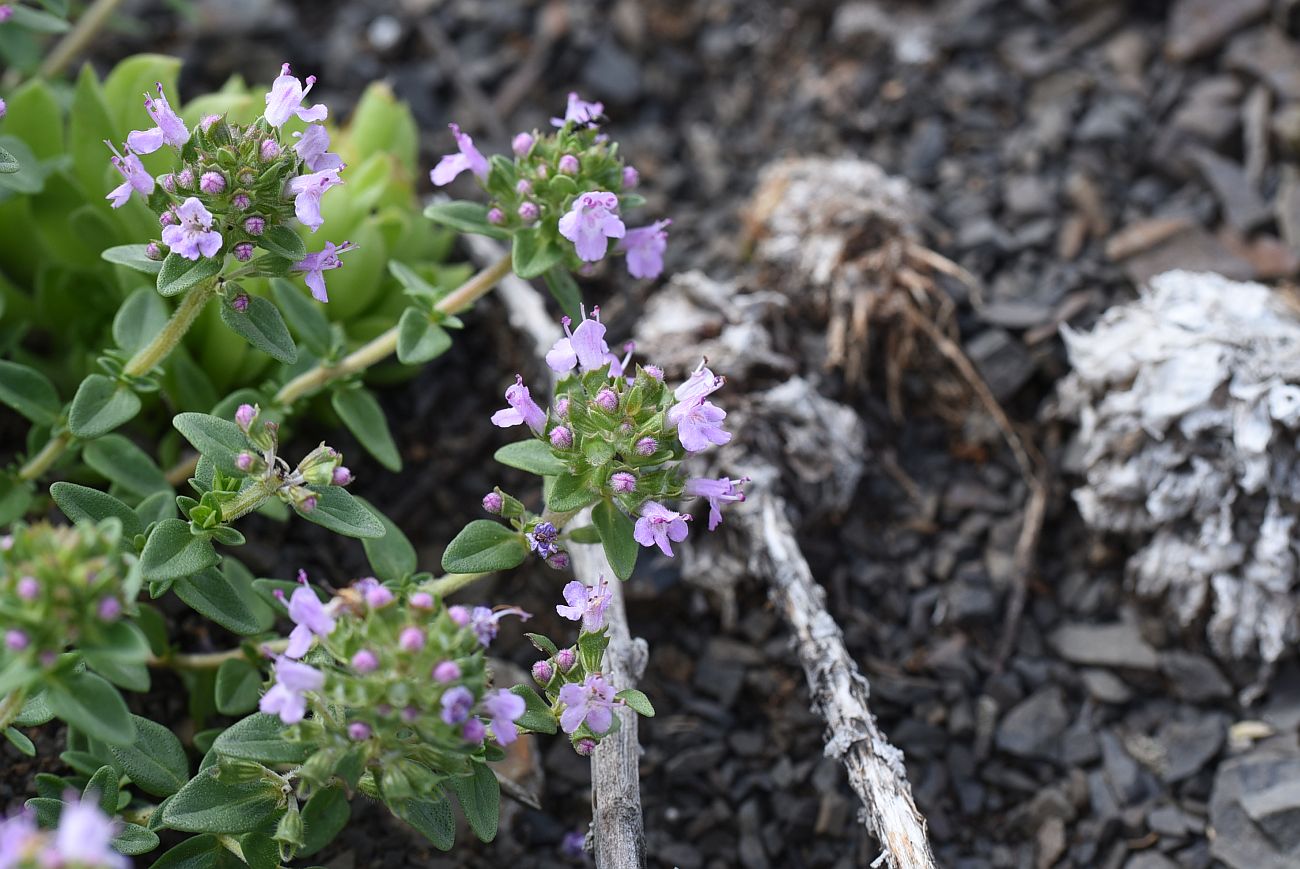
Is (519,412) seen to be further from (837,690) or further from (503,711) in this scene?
(837,690)

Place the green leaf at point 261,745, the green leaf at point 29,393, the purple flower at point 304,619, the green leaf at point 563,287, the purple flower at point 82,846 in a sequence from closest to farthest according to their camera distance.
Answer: the purple flower at point 82,846 → the purple flower at point 304,619 → the green leaf at point 261,745 → the green leaf at point 29,393 → the green leaf at point 563,287

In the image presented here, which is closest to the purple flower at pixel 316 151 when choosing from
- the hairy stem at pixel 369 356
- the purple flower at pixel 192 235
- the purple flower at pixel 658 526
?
the purple flower at pixel 192 235

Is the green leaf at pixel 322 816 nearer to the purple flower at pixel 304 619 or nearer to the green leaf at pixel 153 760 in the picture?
the green leaf at pixel 153 760

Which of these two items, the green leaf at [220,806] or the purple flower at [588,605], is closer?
the green leaf at [220,806]

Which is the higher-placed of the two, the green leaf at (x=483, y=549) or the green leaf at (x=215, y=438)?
the green leaf at (x=215, y=438)

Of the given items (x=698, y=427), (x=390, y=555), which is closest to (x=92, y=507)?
(x=390, y=555)

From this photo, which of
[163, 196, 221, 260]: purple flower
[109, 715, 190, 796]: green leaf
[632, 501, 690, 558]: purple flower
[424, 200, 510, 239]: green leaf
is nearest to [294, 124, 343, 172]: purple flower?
[163, 196, 221, 260]: purple flower

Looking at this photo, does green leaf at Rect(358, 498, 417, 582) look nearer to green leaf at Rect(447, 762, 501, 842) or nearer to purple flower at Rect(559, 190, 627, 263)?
green leaf at Rect(447, 762, 501, 842)
